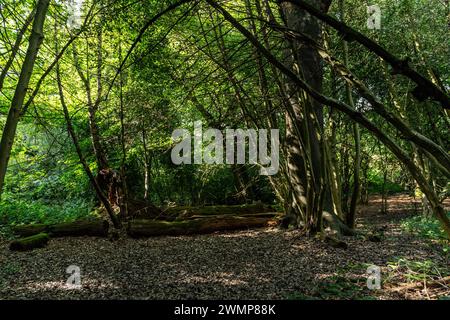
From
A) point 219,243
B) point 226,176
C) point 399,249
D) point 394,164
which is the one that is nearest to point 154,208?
point 219,243

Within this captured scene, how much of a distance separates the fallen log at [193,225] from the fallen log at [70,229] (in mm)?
683

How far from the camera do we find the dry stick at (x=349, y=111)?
1258 mm

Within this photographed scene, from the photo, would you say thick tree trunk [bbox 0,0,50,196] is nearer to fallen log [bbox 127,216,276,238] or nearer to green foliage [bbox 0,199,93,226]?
fallen log [bbox 127,216,276,238]

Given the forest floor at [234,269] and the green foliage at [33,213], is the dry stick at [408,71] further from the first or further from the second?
the green foliage at [33,213]

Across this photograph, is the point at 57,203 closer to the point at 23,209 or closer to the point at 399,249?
the point at 23,209

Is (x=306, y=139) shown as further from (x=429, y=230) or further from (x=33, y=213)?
(x=33, y=213)

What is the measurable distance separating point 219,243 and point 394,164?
6.97 m

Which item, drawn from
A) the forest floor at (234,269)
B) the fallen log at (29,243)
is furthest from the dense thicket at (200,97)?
the fallen log at (29,243)

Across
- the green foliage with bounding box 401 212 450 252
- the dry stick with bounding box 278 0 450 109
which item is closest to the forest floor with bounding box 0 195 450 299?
the green foliage with bounding box 401 212 450 252

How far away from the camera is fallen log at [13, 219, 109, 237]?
22.9 ft

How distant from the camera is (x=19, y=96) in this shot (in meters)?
2.04

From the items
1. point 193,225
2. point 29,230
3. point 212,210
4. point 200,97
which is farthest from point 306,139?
point 29,230

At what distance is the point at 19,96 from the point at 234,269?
3.04 meters

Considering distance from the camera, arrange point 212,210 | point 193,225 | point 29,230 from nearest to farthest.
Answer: point 29,230, point 193,225, point 212,210
